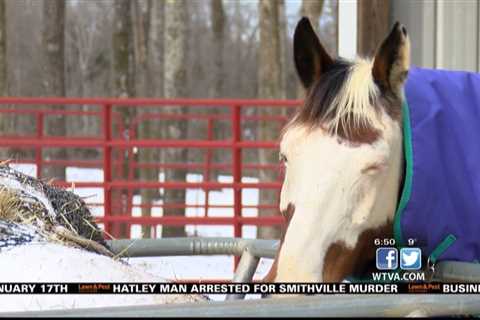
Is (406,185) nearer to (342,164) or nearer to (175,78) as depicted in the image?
(342,164)

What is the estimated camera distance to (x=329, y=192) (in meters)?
1.82

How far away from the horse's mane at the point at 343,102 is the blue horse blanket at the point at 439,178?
0.37 ft

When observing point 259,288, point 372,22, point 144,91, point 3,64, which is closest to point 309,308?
point 259,288

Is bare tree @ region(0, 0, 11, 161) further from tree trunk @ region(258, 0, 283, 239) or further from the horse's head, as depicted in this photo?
the horse's head

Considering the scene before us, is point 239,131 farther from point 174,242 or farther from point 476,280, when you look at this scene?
point 476,280

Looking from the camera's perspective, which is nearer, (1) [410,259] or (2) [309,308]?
(2) [309,308]

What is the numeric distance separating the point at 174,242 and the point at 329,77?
2.88 ft

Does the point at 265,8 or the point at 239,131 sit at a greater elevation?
the point at 265,8

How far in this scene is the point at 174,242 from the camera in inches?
107

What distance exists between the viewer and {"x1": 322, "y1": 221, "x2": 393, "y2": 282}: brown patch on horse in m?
1.81

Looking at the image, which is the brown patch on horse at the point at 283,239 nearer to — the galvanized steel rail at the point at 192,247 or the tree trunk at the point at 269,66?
the galvanized steel rail at the point at 192,247

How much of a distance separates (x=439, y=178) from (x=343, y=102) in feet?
0.93

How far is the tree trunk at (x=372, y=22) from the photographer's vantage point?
16.2 ft

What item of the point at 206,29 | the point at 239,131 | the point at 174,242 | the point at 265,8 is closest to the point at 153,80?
the point at 206,29
